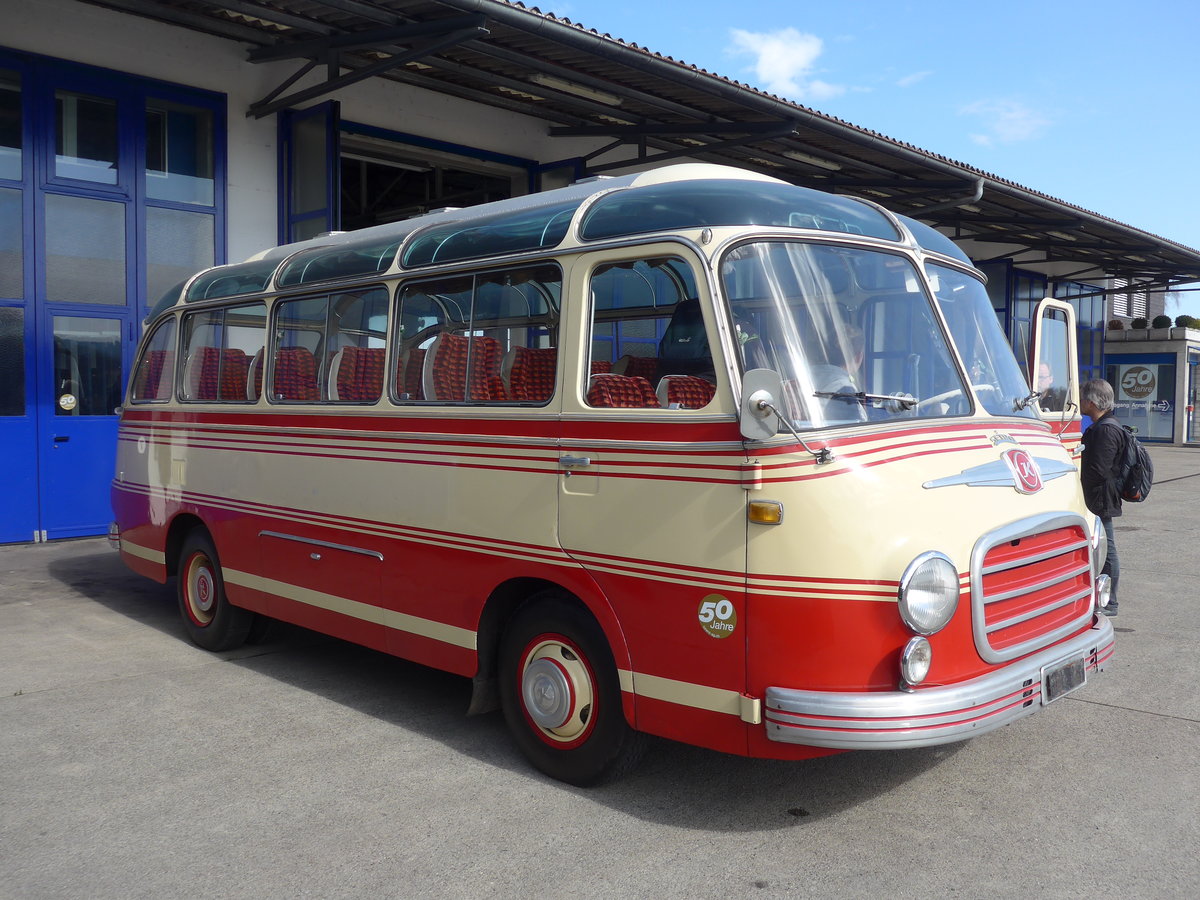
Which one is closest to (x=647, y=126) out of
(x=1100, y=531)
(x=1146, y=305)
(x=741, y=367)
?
(x=1100, y=531)

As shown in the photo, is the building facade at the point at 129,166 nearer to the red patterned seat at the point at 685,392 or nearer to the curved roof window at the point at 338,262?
the curved roof window at the point at 338,262

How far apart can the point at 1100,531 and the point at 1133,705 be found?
3.19 feet

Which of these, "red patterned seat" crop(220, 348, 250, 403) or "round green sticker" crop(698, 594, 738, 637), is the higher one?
"red patterned seat" crop(220, 348, 250, 403)

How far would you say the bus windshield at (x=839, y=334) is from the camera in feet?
13.1

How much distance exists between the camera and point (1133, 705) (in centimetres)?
571

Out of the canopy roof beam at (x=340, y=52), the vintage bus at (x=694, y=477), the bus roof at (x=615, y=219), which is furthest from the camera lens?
the canopy roof beam at (x=340, y=52)

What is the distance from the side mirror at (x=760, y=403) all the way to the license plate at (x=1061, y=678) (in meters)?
1.50

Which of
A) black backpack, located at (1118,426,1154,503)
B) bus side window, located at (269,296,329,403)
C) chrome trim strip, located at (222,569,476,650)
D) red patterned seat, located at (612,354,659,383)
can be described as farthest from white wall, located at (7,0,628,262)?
black backpack, located at (1118,426,1154,503)

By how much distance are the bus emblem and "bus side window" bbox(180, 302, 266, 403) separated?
4434mm

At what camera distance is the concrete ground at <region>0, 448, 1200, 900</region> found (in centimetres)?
372

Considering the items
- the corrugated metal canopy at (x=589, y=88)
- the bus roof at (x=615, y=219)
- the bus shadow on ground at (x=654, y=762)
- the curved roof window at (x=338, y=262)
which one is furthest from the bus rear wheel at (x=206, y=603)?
the corrugated metal canopy at (x=589, y=88)

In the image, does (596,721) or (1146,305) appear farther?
(1146,305)

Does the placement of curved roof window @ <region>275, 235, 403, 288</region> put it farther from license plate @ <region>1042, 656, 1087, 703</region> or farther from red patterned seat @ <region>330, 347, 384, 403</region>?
license plate @ <region>1042, 656, 1087, 703</region>

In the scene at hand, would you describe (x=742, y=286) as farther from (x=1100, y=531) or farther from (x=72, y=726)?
(x=72, y=726)
